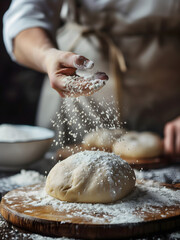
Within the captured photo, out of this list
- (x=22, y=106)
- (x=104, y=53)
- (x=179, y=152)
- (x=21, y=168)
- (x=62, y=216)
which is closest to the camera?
(x=62, y=216)

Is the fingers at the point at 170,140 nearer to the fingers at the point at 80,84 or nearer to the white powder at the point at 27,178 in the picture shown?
the white powder at the point at 27,178

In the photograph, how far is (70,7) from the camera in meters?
1.92

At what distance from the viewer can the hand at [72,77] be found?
2.98 ft

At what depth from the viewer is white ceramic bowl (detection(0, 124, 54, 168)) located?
144 centimetres

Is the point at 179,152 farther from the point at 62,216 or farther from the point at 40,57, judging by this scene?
the point at 62,216

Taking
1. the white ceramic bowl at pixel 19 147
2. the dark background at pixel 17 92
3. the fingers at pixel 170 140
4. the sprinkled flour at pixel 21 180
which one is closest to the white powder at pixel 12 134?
the white ceramic bowl at pixel 19 147

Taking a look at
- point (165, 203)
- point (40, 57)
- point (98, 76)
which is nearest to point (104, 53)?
point (40, 57)

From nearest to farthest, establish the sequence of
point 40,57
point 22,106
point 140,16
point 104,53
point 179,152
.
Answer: point 40,57
point 179,152
point 140,16
point 104,53
point 22,106

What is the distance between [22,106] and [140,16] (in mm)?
1837

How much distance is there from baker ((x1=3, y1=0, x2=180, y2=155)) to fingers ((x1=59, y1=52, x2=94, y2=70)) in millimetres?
775

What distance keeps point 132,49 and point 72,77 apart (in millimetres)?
1035

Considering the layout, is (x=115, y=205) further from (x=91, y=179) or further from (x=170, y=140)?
(x=170, y=140)

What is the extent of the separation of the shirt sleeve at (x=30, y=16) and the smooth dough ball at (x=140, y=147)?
0.61 meters

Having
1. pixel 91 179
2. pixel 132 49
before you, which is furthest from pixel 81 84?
pixel 132 49
